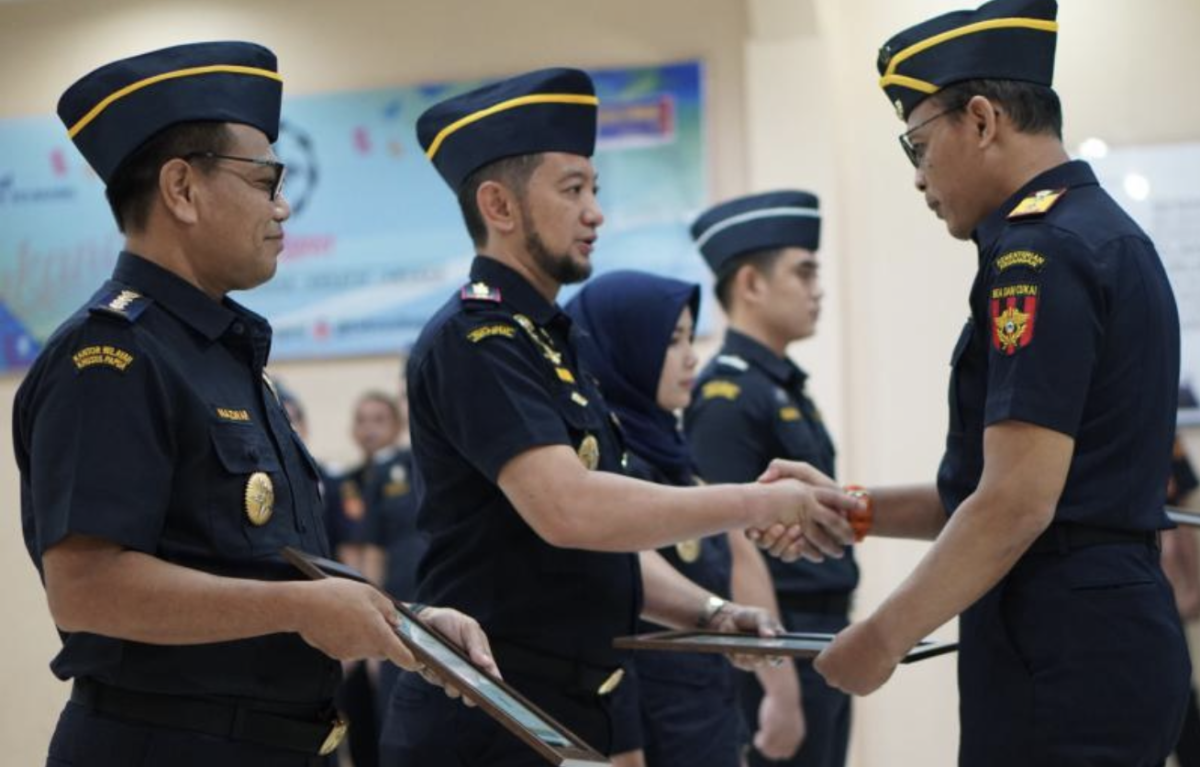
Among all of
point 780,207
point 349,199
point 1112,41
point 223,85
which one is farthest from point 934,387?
point 223,85

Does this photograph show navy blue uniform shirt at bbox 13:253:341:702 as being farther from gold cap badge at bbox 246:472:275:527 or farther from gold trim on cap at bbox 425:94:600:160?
gold trim on cap at bbox 425:94:600:160

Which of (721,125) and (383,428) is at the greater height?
(721,125)

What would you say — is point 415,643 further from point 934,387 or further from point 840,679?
point 934,387

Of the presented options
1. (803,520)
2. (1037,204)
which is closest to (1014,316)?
(1037,204)

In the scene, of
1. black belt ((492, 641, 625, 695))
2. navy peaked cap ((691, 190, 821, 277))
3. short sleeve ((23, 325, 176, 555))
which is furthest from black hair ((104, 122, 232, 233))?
navy peaked cap ((691, 190, 821, 277))

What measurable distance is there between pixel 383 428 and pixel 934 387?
2.34m

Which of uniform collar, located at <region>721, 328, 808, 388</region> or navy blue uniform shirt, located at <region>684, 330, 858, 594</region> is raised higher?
uniform collar, located at <region>721, 328, 808, 388</region>

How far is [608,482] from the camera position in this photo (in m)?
2.51

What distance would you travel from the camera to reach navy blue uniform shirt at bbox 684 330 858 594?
13.3 ft

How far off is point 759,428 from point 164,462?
2.33 metres

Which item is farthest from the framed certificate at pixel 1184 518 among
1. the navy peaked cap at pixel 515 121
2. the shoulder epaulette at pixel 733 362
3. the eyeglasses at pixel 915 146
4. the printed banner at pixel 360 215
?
the printed banner at pixel 360 215

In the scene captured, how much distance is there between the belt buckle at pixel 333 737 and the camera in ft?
6.98

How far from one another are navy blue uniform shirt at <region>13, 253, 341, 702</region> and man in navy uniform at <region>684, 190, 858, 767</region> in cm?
199

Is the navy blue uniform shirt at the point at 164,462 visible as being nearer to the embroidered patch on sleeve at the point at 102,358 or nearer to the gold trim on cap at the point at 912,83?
the embroidered patch on sleeve at the point at 102,358
